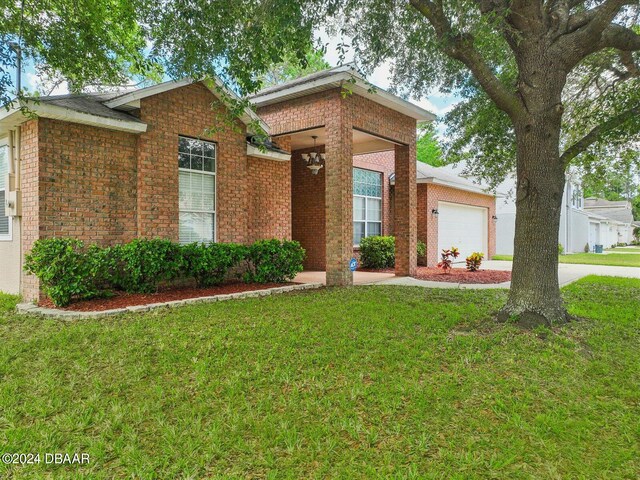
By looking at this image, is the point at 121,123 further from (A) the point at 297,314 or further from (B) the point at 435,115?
(B) the point at 435,115

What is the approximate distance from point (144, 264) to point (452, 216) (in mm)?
13532

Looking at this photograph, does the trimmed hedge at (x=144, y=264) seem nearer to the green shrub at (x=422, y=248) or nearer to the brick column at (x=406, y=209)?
the brick column at (x=406, y=209)

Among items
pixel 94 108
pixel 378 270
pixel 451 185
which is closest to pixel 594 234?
pixel 451 185

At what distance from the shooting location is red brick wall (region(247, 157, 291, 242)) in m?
10.3

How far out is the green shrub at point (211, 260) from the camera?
8.18m

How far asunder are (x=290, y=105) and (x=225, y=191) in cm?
297

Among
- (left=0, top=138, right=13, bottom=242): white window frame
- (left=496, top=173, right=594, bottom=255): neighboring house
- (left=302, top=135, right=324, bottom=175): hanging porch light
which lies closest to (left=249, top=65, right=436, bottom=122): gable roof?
(left=302, top=135, right=324, bottom=175): hanging porch light

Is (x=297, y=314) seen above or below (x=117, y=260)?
below

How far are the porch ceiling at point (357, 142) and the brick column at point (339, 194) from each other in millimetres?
1758

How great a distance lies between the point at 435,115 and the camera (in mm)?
11578

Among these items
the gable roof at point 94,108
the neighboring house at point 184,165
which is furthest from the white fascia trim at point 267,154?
the gable roof at point 94,108

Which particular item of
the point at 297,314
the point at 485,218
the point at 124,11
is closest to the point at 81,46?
the point at 124,11

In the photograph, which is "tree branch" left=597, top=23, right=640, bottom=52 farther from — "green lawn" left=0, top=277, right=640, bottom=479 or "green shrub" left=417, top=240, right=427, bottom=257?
"green shrub" left=417, top=240, right=427, bottom=257

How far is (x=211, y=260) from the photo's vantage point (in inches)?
332
